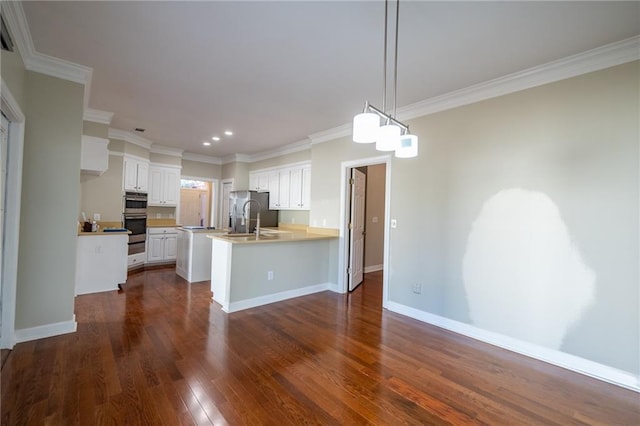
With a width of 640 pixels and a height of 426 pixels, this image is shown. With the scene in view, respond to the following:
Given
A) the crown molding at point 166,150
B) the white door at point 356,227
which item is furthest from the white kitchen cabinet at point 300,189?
the crown molding at point 166,150

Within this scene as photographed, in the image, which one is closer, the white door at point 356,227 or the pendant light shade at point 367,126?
the pendant light shade at point 367,126

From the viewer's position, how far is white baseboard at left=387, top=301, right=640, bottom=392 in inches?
87.6

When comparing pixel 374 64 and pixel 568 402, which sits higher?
pixel 374 64

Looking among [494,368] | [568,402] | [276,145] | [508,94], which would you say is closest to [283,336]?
[494,368]

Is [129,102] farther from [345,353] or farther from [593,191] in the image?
[593,191]

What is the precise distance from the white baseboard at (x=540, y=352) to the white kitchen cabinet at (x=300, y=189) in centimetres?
283

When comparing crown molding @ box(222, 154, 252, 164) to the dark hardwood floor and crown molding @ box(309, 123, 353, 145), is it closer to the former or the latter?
crown molding @ box(309, 123, 353, 145)

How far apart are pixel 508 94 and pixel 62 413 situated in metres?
4.35

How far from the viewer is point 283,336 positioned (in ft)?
9.53

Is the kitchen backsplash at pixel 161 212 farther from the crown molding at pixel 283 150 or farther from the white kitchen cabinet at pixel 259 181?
the crown molding at pixel 283 150

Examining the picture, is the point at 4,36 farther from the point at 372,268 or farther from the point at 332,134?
the point at 372,268

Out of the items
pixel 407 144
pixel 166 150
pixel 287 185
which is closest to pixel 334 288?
pixel 287 185

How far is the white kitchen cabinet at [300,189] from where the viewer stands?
5500 mm

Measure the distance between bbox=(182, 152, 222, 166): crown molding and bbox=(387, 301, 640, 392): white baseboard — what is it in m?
6.01
